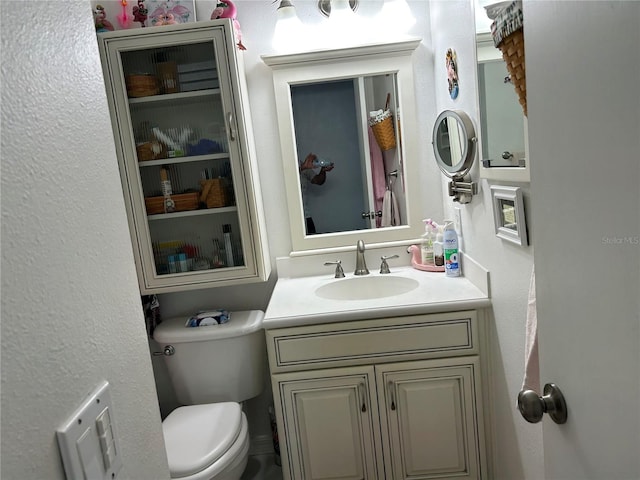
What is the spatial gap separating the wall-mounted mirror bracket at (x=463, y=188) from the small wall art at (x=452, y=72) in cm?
31

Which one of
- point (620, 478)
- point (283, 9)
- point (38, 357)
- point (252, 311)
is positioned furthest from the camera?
point (252, 311)

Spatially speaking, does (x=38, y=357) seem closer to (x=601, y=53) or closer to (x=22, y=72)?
(x=22, y=72)

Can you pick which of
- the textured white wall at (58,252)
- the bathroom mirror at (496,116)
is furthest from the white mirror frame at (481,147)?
the textured white wall at (58,252)

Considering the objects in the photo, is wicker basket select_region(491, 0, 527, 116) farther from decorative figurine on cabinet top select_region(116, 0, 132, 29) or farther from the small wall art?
decorative figurine on cabinet top select_region(116, 0, 132, 29)

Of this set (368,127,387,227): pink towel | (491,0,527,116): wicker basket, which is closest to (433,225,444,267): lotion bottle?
(368,127,387,227): pink towel

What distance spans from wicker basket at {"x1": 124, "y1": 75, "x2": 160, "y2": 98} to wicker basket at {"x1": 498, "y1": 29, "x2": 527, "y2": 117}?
4.50 feet

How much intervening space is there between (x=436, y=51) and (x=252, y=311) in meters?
1.38

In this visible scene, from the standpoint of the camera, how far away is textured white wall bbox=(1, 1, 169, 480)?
0.41 meters

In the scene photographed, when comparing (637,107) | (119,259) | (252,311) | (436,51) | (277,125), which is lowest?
(252,311)

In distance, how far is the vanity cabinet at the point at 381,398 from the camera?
5.24ft

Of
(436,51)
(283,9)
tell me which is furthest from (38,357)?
(436,51)

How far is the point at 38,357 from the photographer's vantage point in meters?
0.43

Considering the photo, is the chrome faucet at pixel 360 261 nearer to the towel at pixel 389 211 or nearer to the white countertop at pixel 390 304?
the towel at pixel 389 211

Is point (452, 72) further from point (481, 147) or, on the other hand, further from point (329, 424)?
point (329, 424)
